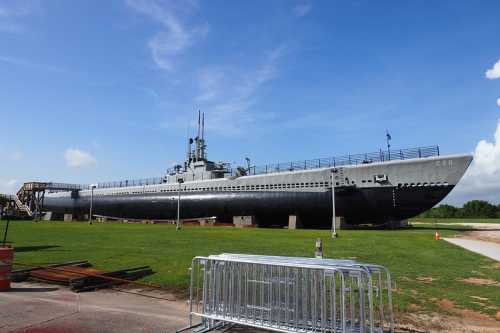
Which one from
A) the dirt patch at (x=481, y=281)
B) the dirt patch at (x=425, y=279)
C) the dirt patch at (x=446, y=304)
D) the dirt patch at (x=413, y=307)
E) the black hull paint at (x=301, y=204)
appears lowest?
the dirt patch at (x=413, y=307)

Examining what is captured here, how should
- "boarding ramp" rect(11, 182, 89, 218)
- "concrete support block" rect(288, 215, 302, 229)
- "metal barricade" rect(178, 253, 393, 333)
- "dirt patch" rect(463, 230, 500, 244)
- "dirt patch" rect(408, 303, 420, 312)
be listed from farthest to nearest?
"boarding ramp" rect(11, 182, 89, 218) < "concrete support block" rect(288, 215, 302, 229) < "dirt patch" rect(463, 230, 500, 244) < "dirt patch" rect(408, 303, 420, 312) < "metal barricade" rect(178, 253, 393, 333)

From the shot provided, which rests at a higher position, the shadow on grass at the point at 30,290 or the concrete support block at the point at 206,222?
the concrete support block at the point at 206,222

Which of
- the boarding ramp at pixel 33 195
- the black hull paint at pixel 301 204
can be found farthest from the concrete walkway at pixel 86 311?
the boarding ramp at pixel 33 195

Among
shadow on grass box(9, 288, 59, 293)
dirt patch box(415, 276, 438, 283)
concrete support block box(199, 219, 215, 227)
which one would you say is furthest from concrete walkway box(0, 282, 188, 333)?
concrete support block box(199, 219, 215, 227)

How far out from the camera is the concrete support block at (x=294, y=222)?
29.5 metres

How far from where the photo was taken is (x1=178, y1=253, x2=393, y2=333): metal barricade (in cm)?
455

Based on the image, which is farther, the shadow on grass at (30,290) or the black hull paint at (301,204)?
the black hull paint at (301,204)

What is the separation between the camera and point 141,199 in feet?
139

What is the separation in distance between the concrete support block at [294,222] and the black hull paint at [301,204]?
0.48m

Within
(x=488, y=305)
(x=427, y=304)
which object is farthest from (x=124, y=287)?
(x=488, y=305)

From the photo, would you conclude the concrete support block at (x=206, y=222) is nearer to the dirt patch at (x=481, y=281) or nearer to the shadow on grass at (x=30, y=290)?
the shadow on grass at (x=30, y=290)

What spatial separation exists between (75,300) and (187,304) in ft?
7.33

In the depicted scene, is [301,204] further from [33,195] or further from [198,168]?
[33,195]

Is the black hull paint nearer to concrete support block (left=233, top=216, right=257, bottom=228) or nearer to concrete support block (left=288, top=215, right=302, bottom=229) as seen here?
concrete support block (left=288, top=215, right=302, bottom=229)
